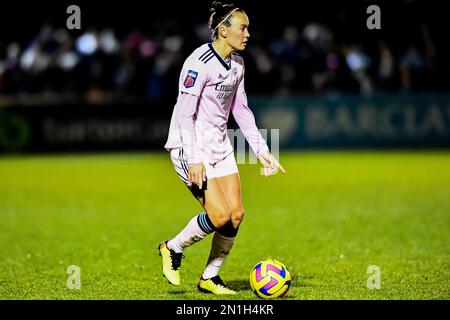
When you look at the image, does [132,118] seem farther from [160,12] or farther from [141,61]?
[160,12]

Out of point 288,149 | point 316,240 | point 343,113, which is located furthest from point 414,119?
point 316,240

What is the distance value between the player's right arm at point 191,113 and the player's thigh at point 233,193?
28cm

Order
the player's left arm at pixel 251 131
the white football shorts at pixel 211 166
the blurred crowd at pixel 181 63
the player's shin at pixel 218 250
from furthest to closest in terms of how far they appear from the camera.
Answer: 1. the blurred crowd at pixel 181 63
2. the player's left arm at pixel 251 131
3. the player's shin at pixel 218 250
4. the white football shorts at pixel 211 166

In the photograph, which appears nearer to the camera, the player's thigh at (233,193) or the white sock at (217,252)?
the player's thigh at (233,193)

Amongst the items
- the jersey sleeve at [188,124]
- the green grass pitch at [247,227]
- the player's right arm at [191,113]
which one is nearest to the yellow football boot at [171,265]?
the green grass pitch at [247,227]

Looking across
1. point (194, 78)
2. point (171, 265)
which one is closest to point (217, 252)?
point (171, 265)

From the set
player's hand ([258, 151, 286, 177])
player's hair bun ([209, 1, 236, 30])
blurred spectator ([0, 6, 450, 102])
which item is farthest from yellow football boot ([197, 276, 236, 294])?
blurred spectator ([0, 6, 450, 102])

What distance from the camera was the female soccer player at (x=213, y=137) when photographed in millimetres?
7742

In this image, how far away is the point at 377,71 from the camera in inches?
959

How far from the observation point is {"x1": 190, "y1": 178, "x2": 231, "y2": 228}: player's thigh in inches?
308

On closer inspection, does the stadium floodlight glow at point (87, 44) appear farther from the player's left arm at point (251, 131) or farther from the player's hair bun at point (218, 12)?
the player's hair bun at point (218, 12)

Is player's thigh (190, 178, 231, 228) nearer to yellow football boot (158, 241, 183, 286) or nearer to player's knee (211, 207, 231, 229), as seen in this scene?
player's knee (211, 207, 231, 229)

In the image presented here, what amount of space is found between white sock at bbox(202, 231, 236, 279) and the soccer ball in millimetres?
356

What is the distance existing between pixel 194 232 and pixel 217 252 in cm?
27
